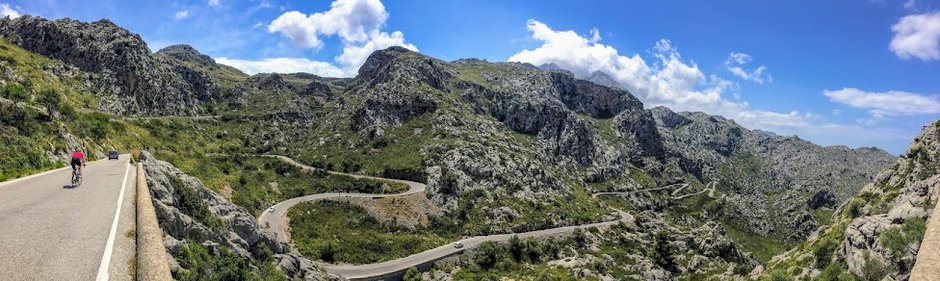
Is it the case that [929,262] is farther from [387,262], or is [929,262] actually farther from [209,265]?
[387,262]

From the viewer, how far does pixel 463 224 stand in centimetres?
11650

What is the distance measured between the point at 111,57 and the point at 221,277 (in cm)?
15789

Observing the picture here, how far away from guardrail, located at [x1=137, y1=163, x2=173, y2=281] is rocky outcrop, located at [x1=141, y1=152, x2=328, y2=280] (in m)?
1.42

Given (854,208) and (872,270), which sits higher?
(854,208)

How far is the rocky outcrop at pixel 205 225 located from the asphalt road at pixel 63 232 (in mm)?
1829

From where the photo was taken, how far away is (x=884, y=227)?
126 feet

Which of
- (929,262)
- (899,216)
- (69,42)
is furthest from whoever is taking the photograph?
(69,42)

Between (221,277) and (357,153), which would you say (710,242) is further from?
(221,277)

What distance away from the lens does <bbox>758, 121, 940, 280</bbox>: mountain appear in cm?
3544

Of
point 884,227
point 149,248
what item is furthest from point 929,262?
point 149,248

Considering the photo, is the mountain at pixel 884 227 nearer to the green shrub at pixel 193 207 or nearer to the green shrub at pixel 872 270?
the green shrub at pixel 872 270

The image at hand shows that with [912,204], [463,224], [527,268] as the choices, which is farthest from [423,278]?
[912,204]

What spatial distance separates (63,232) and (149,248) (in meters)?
3.78

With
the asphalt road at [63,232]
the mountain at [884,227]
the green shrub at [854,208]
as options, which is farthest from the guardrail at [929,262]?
the asphalt road at [63,232]
